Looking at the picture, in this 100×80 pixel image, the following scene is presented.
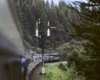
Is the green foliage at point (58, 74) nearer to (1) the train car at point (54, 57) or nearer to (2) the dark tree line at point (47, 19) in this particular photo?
A: (1) the train car at point (54, 57)

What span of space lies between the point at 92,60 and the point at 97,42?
699mm

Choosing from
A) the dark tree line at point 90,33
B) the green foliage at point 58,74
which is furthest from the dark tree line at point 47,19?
the dark tree line at point 90,33

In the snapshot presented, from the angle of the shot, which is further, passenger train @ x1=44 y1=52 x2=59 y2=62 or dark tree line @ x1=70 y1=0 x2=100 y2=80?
passenger train @ x1=44 y1=52 x2=59 y2=62

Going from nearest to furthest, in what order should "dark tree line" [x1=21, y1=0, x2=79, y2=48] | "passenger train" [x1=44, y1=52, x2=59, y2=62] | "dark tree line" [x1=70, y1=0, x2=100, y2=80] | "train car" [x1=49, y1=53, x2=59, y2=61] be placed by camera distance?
1. "dark tree line" [x1=70, y1=0, x2=100, y2=80]
2. "dark tree line" [x1=21, y1=0, x2=79, y2=48]
3. "passenger train" [x1=44, y1=52, x2=59, y2=62]
4. "train car" [x1=49, y1=53, x2=59, y2=61]

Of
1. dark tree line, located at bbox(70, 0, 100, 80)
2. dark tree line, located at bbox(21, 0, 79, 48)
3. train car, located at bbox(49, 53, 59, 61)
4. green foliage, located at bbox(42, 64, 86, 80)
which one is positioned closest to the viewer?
dark tree line, located at bbox(70, 0, 100, 80)

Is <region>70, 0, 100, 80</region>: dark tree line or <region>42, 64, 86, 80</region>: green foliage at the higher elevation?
<region>70, 0, 100, 80</region>: dark tree line

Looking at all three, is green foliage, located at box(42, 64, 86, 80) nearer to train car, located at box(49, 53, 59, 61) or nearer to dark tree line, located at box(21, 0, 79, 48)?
train car, located at box(49, 53, 59, 61)

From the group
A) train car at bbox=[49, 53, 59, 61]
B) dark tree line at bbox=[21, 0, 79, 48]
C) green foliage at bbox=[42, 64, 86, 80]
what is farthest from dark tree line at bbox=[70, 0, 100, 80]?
train car at bbox=[49, 53, 59, 61]

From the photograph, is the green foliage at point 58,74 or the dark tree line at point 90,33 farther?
the green foliage at point 58,74

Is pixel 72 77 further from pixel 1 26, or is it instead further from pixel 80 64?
pixel 1 26

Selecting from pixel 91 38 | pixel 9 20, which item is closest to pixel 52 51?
pixel 91 38

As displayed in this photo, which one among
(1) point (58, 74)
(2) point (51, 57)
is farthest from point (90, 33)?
(2) point (51, 57)

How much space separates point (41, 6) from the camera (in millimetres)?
15750

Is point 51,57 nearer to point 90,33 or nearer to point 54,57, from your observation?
point 54,57
